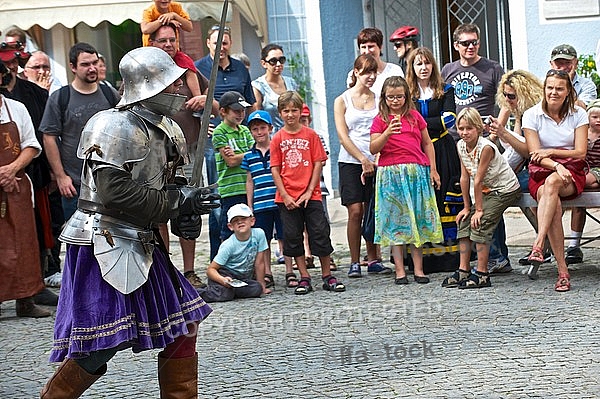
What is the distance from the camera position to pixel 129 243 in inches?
175

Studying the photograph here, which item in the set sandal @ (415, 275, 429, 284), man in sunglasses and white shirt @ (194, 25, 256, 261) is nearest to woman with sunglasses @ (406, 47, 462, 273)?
sandal @ (415, 275, 429, 284)

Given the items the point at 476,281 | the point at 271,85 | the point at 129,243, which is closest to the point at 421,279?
the point at 476,281

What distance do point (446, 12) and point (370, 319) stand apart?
682cm

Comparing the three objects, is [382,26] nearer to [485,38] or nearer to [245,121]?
[485,38]

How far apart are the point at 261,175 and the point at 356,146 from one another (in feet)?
2.43

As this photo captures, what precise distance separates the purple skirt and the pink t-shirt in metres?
3.76

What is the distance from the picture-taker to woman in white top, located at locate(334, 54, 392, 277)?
8.41m

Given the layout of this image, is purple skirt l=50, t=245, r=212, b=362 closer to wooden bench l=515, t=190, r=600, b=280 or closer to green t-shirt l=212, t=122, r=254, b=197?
green t-shirt l=212, t=122, r=254, b=197

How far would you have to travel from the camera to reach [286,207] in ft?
26.4

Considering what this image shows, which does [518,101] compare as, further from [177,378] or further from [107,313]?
[107,313]

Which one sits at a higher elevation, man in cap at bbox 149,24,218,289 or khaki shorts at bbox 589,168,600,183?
man in cap at bbox 149,24,218,289

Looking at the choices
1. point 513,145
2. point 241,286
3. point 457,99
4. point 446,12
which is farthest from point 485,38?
point 241,286

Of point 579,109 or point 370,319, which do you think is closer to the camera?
point 370,319

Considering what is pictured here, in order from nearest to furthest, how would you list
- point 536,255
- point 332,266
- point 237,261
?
point 536,255 → point 237,261 → point 332,266
